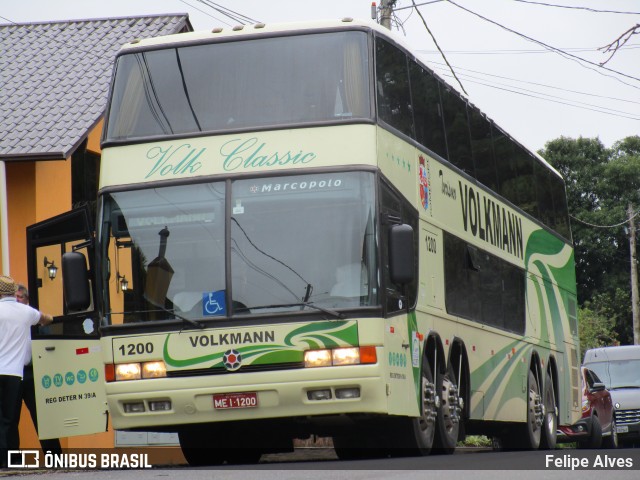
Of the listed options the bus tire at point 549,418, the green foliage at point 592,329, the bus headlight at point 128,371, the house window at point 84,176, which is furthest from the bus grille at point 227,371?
the green foliage at point 592,329

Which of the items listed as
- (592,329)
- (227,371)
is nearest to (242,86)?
(227,371)

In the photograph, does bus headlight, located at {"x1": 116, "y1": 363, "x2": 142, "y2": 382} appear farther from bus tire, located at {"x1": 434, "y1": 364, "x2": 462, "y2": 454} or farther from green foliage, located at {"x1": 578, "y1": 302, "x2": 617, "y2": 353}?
green foliage, located at {"x1": 578, "y1": 302, "x2": 617, "y2": 353}

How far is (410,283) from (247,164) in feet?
6.43

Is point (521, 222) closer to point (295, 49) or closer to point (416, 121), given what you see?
point (416, 121)

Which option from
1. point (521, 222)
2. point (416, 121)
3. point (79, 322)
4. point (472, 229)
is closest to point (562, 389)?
point (521, 222)

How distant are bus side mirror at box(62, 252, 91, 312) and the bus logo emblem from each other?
4.67ft

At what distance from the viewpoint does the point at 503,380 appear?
17.3 m

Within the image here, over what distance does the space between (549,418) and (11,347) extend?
33.5ft

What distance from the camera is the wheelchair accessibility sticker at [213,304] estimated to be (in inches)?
480

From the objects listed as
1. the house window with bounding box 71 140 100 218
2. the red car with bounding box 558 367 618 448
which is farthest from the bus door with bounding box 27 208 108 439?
the red car with bounding box 558 367 618 448

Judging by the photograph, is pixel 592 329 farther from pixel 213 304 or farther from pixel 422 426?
pixel 213 304

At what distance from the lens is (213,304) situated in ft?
40.1

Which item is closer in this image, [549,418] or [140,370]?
[140,370]

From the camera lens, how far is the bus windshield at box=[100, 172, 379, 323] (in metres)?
12.1
